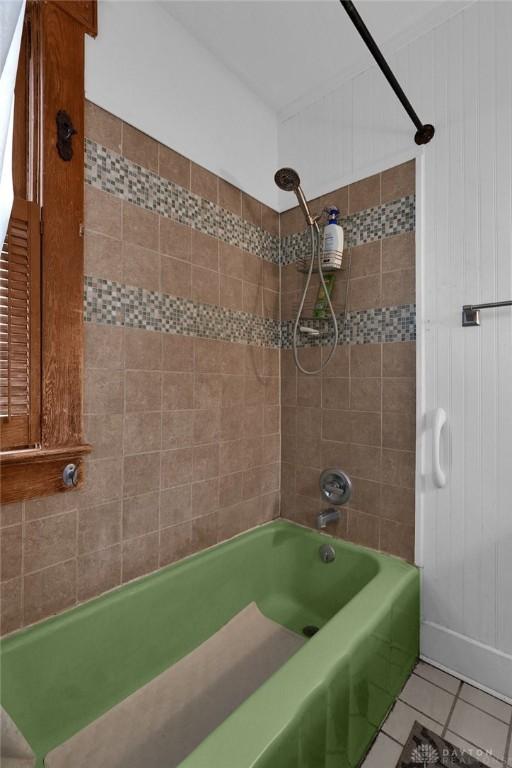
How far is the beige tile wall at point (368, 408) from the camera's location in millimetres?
1573

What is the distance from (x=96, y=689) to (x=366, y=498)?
121 centimetres

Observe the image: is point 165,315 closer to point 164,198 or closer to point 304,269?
point 164,198

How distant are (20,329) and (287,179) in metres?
1.24

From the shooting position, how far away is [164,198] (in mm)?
1478

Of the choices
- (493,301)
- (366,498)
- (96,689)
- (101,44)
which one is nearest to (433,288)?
(493,301)

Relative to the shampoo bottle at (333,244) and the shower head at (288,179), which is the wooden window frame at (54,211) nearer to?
the shower head at (288,179)

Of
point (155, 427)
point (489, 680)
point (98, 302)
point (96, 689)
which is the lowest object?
point (489, 680)

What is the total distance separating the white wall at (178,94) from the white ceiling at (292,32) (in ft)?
0.21

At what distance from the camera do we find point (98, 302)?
4.22 feet

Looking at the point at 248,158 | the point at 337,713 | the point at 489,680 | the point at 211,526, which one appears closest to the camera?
the point at 337,713

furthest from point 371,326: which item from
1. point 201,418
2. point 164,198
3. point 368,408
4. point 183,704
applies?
point 183,704

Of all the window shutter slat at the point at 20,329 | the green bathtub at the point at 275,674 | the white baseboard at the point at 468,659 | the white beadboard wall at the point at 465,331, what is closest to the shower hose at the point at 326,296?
the white beadboard wall at the point at 465,331

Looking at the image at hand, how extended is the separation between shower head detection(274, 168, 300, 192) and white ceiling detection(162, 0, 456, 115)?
0.54 meters

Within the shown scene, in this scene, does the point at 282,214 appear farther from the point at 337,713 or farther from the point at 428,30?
the point at 337,713
